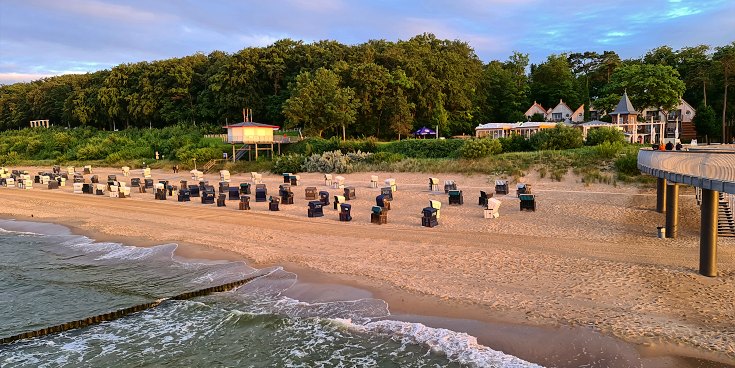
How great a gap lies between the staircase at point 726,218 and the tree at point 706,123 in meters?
40.1

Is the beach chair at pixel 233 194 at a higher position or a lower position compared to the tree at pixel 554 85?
lower

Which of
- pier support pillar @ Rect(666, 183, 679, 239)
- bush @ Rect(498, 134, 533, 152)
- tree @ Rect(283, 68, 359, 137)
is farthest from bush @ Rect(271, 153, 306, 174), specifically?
pier support pillar @ Rect(666, 183, 679, 239)

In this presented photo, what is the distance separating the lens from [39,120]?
84438 millimetres

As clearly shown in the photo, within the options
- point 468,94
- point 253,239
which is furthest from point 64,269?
point 468,94

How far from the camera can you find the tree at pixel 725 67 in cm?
4972

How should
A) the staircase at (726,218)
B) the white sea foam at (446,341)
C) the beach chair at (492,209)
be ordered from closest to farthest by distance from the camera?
the white sea foam at (446,341), the staircase at (726,218), the beach chair at (492,209)

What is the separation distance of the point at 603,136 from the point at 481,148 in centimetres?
835

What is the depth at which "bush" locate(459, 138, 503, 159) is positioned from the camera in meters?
34.4

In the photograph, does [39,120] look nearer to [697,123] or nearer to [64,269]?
[64,269]

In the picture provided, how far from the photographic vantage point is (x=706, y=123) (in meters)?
51.0

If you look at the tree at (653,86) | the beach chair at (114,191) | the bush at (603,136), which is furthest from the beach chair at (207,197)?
the tree at (653,86)

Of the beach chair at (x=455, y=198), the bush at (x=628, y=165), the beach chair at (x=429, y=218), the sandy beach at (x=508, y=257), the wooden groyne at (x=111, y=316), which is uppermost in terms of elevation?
the bush at (x=628, y=165)

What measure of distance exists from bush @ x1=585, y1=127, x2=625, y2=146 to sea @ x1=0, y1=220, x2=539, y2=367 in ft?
91.1

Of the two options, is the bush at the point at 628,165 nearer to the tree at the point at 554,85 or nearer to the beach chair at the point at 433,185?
the beach chair at the point at 433,185
